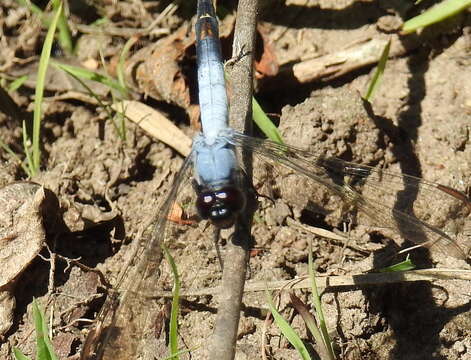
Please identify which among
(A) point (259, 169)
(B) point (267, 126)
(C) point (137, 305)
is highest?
(B) point (267, 126)

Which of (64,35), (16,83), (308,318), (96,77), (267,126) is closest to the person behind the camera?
(308,318)

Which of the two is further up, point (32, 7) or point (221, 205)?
point (32, 7)

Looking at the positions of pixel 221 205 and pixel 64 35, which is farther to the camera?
pixel 64 35

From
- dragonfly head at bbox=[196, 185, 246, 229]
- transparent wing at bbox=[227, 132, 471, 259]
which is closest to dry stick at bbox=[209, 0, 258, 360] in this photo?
dragonfly head at bbox=[196, 185, 246, 229]

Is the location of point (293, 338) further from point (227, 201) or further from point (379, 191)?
point (379, 191)

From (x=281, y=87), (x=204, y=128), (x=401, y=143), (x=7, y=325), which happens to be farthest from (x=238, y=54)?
(x=7, y=325)

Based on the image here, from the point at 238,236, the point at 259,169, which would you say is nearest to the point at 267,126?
the point at 259,169

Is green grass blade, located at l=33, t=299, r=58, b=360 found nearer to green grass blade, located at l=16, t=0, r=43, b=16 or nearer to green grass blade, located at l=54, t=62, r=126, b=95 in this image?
green grass blade, located at l=54, t=62, r=126, b=95
